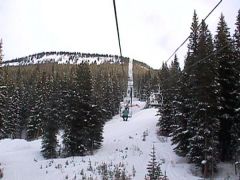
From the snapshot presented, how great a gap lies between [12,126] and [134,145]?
137 feet

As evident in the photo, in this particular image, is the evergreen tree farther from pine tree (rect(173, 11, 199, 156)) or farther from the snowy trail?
pine tree (rect(173, 11, 199, 156))

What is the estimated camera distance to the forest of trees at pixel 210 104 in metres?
26.4

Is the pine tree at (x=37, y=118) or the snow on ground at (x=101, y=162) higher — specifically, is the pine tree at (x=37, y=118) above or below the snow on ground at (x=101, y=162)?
above

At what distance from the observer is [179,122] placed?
106 feet

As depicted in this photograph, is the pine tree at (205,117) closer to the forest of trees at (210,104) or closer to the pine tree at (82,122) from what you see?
the forest of trees at (210,104)

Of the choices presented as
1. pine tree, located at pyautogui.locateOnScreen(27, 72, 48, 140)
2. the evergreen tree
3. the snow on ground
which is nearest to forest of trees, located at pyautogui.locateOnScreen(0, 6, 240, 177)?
the snow on ground

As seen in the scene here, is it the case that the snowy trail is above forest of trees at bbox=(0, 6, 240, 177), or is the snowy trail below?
below

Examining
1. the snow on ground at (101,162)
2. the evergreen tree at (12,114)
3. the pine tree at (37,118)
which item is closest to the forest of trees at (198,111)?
the snow on ground at (101,162)

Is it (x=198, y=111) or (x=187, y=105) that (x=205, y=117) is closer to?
(x=198, y=111)

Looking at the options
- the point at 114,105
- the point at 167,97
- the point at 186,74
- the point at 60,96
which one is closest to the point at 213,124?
the point at 186,74

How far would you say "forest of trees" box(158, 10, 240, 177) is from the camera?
86.5 ft

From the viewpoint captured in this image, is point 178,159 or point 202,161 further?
point 178,159

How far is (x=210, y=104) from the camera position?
2734cm

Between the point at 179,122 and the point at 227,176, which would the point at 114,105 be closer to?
the point at 179,122
